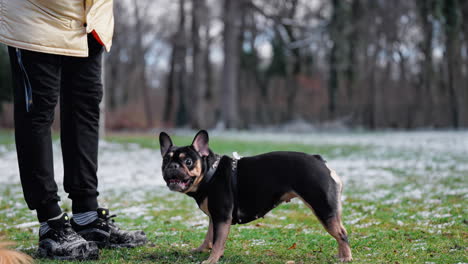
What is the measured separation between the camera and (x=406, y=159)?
11.0 metres

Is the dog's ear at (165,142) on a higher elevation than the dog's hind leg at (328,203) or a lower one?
higher

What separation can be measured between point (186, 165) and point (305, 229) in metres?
1.59

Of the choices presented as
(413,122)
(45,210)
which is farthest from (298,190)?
(413,122)

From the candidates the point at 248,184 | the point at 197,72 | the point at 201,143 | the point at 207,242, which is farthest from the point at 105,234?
the point at 197,72

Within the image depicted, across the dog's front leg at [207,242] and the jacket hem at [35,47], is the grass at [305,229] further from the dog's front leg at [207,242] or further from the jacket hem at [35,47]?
the jacket hem at [35,47]

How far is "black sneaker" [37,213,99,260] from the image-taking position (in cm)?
317

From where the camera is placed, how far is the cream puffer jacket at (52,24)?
3105 mm

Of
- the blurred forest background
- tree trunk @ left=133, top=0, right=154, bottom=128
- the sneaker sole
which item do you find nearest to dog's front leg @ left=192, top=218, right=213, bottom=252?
the sneaker sole

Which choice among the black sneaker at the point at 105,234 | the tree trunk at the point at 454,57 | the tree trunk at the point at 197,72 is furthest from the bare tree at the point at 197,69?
the black sneaker at the point at 105,234

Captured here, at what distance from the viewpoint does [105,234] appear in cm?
354

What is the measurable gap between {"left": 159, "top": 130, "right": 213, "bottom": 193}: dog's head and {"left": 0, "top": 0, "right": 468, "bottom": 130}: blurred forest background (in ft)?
74.6

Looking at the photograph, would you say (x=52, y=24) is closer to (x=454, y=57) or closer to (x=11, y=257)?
(x=11, y=257)

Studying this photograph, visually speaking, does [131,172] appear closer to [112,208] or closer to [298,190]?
[112,208]

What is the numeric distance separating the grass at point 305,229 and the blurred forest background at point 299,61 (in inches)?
806
